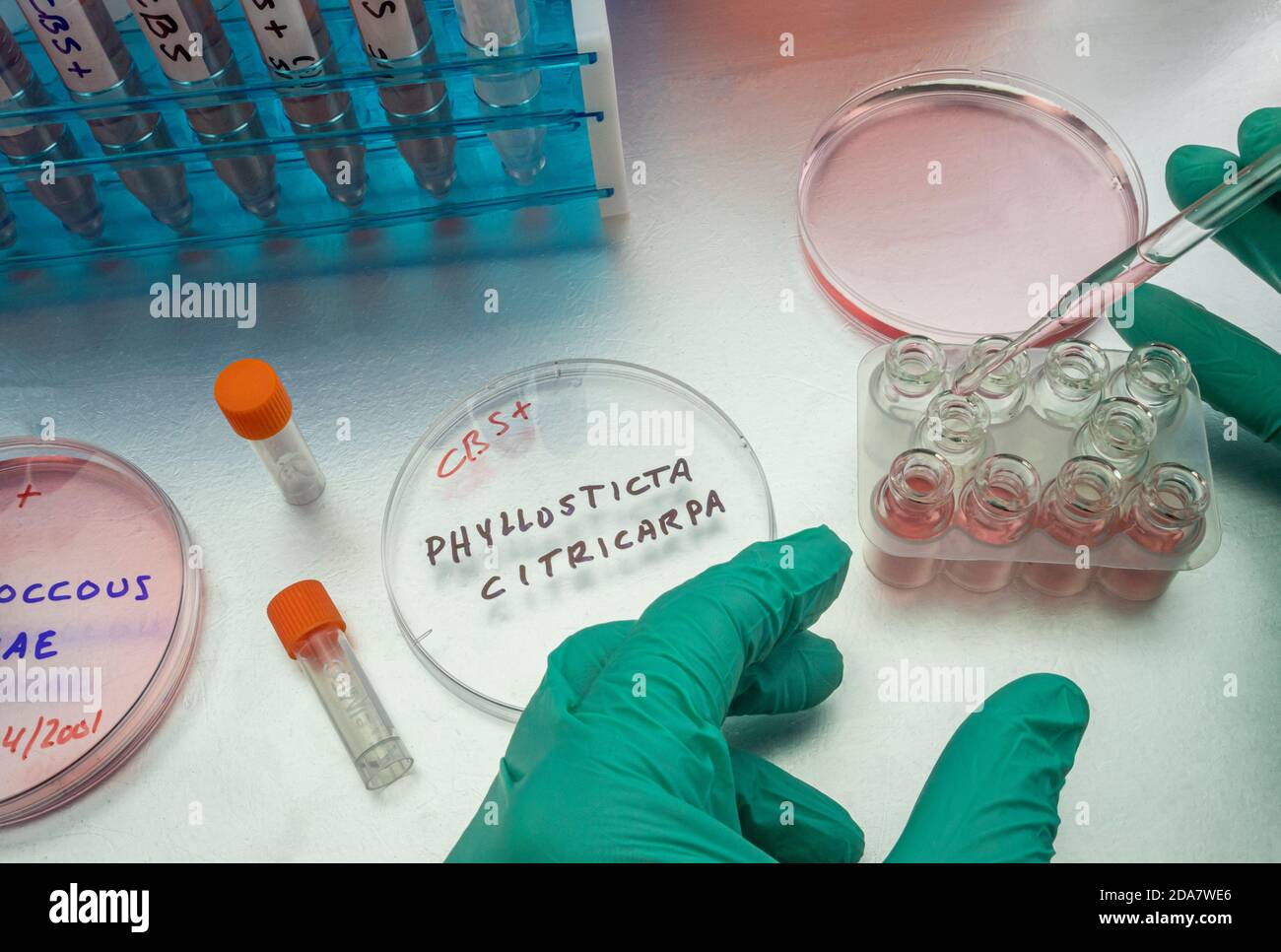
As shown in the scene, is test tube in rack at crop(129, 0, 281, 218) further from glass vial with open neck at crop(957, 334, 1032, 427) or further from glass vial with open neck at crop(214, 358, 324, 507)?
glass vial with open neck at crop(957, 334, 1032, 427)

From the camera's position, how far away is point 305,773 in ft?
4.78

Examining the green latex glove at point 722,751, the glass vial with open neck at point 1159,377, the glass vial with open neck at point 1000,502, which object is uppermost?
the glass vial with open neck at point 1159,377

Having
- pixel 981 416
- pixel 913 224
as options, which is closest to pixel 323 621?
pixel 981 416

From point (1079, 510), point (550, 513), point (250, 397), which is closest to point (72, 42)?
point (250, 397)

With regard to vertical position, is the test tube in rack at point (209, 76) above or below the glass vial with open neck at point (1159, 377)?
above

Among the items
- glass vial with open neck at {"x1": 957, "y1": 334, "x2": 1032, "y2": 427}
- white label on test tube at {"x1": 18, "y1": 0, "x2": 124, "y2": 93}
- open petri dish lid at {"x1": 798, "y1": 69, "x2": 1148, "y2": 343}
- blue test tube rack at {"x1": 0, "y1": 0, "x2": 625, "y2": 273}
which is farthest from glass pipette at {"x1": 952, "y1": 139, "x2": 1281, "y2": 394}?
white label on test tube at {"x1": 18, "y1": 0, "x2": 124, "y2": 93}

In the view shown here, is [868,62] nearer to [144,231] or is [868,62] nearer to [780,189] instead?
[780,189]

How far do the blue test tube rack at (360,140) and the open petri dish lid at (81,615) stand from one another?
383 millimetres

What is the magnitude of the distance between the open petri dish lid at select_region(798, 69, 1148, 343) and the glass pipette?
11cm

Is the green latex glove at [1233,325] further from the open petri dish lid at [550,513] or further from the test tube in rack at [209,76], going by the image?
the test tube in rack at [209,76]

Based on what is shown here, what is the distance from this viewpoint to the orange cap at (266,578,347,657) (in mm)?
1459

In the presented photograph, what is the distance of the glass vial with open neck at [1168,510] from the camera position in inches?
53.1

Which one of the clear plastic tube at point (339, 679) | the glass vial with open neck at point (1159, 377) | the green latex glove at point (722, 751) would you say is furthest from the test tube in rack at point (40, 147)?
the glass vial with open neck at point (1159, 377)

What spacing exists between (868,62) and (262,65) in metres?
1.04
